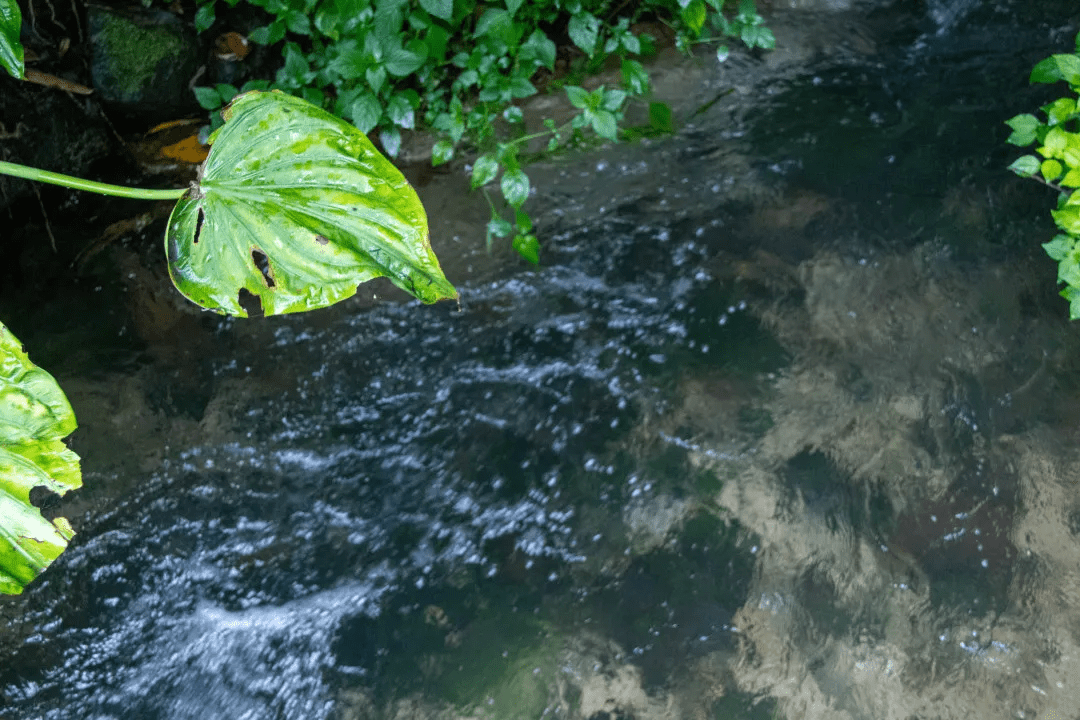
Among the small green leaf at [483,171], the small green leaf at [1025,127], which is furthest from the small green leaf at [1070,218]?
the small green leaf at [483,171]

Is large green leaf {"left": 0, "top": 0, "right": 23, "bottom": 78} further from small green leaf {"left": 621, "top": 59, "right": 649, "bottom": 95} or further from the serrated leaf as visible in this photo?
small green leaf {"left": 621, "top": 59, "right": 649, "bottom": 95}

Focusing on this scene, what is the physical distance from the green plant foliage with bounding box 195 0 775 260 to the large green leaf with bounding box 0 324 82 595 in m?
1.15

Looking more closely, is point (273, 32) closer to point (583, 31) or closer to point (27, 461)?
point (583, 31)

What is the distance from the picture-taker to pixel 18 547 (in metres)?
1.13

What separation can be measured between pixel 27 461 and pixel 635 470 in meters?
1.38

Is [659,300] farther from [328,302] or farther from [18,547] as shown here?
[18,547]

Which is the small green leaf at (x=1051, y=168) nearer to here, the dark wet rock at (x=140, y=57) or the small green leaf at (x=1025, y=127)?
the small green leaf at (x=1025, y=127)

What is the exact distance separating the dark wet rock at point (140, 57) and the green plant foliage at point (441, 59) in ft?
0.53

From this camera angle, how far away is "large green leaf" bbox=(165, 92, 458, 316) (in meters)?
1.24

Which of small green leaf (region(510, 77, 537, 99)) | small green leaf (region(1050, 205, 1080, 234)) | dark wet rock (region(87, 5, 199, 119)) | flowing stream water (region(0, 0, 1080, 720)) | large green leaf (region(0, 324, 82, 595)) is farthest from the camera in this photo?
dark wet rock (region(87, 5, 199, 119))

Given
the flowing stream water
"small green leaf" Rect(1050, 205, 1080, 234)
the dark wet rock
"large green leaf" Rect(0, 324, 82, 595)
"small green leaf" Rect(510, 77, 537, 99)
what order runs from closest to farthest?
"large green leaf" Rect(0, 324, 82, 595) < "small green leaf" Rect(1050, 205, 1080, 234) < the flowing stream water < "small green leaf" Rect(510, 77, 537, 99) < the dark wet rock

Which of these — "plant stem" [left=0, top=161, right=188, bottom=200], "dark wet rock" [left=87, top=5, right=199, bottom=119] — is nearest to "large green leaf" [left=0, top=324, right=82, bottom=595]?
"plant stem" [left=0, top=161, right=188, bottom=200]

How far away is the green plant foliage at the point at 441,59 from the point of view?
2.05 meters

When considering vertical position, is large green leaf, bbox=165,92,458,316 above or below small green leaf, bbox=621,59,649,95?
above
